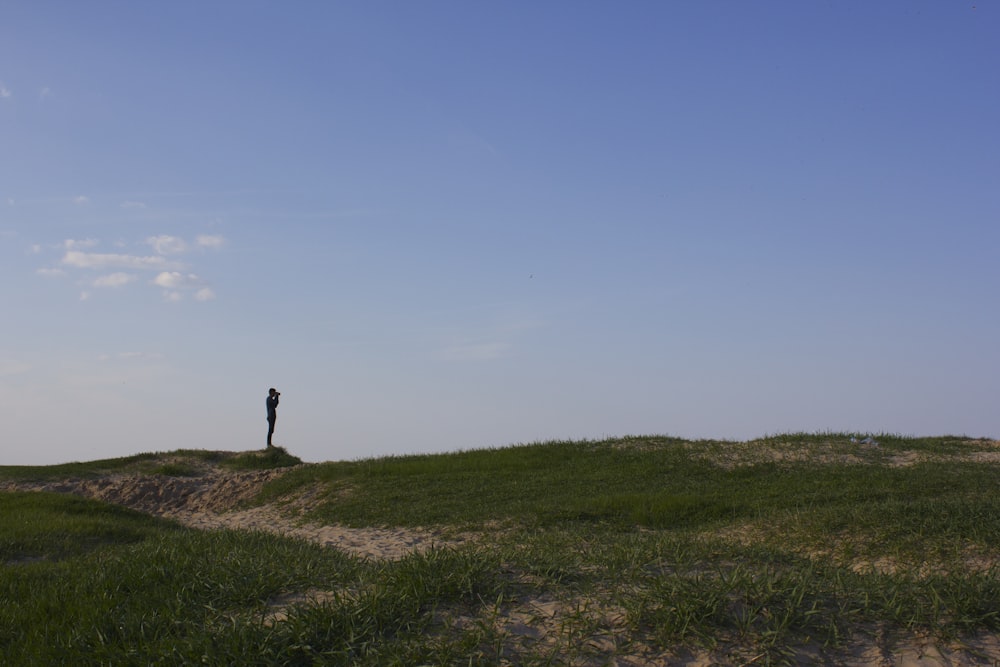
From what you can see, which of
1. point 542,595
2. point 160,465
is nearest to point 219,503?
point 160,465

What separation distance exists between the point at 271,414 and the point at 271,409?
16 cm

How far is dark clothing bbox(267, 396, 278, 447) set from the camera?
24.1m

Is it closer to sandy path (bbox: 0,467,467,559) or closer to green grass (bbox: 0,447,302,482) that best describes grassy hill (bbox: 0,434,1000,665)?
sandy path (bbox: 0,467,467,559)

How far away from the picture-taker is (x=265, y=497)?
17875mm

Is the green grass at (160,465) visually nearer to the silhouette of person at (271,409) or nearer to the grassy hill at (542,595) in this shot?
the silhouette of person at (271,409)

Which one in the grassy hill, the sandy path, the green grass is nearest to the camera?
the grassy hill

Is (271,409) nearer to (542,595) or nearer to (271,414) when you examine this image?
(271,414)

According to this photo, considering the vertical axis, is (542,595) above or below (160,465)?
below

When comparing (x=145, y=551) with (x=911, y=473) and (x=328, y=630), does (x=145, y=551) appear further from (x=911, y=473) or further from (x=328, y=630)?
(x=911, y=473)

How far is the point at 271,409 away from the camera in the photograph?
79.4ft

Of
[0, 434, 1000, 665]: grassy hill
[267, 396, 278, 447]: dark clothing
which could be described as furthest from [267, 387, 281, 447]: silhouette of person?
[0, 434, 1000, 665]: grassy hill

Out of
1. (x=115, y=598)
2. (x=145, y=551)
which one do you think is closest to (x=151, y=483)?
(x=145, y=551)

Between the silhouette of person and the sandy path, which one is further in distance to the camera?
the silhouette of person

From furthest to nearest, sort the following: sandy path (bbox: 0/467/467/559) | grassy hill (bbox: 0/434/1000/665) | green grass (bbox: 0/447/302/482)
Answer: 1. green grass (bbox: 0/447/302/482)
2. sandy path (bbox: 0/467/467/559)
3. grassy hill (bbox: 0/434/1000/665)
